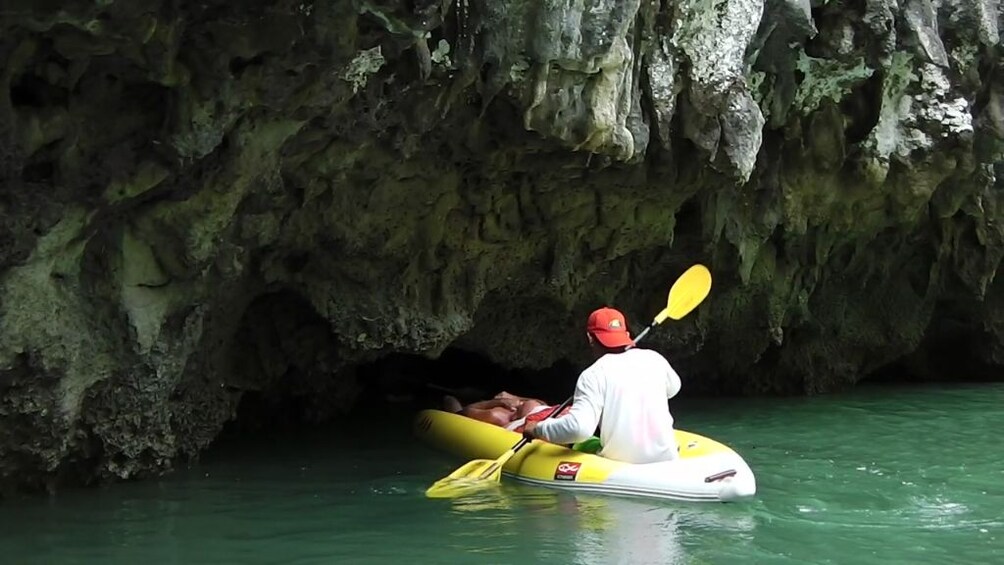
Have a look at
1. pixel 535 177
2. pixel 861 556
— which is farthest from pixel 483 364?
pixel 861 556

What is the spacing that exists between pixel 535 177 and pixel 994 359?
26.2 ft

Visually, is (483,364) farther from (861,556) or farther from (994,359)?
(861,556)

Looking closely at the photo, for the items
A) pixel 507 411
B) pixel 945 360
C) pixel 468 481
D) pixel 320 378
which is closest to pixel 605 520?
pixel 468 481

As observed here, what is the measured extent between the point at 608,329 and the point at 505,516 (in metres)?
1.28

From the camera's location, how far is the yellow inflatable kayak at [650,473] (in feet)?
17.8

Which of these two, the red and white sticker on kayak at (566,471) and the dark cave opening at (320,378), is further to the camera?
the dark cave opening at (320,378)

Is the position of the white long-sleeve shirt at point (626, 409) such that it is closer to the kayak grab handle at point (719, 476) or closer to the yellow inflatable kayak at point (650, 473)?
the yellow inflatable kayak at point (650, 473)

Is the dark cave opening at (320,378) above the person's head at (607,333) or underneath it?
underneath

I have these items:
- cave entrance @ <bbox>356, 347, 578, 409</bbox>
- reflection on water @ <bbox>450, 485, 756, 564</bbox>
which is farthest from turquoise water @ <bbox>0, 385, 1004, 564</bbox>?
cave entrance @ <bbox>356, 347, 578, 409</bbox>

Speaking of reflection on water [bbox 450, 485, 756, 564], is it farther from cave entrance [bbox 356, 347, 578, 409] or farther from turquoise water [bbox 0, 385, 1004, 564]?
cave entrance [bbox 356, 347, 578, 409]

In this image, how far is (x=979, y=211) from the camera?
10.9m

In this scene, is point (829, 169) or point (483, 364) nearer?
point (829, 169)

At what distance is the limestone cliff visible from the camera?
4.77m

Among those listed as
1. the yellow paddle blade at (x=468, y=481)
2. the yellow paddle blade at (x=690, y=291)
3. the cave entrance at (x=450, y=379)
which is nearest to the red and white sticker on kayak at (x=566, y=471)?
the yellow paddle blade at (x=468, y=481)
